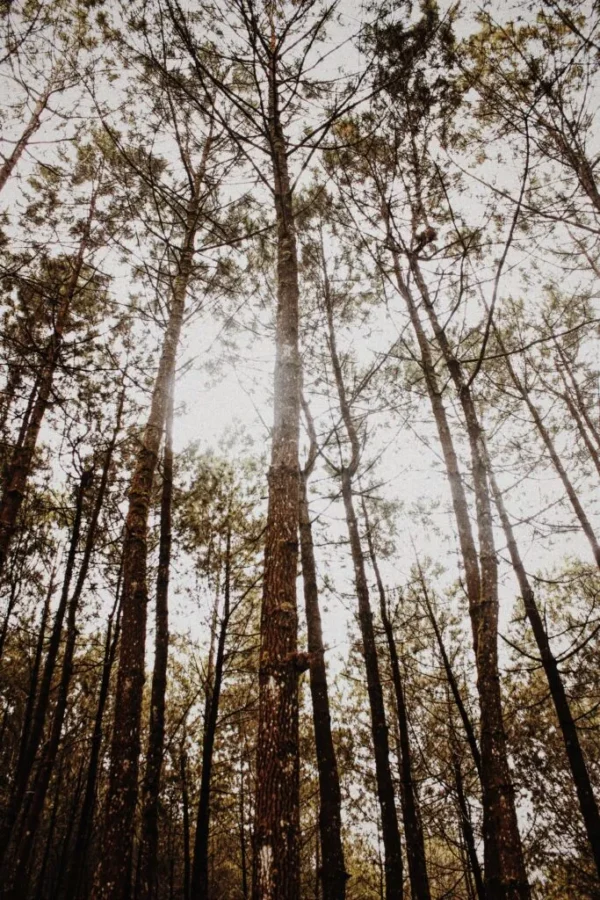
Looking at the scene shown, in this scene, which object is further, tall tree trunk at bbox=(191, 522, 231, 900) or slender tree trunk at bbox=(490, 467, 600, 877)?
tall tree trunk at bbox=(191, 522, 231, 900)

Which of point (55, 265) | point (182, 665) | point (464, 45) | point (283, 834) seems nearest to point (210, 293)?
point (55, 265)

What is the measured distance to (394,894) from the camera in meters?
5.81

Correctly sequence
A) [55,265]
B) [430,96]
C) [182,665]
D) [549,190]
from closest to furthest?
[430,96], [549,190], [55,265], [182,665]

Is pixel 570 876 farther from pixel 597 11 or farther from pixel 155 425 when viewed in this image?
pixel 597 11

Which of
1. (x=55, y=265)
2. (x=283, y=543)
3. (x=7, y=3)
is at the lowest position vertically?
(x=283, y=543)

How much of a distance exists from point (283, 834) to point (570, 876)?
15170 mm

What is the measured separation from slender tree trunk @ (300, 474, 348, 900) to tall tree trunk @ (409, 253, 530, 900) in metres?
1.76

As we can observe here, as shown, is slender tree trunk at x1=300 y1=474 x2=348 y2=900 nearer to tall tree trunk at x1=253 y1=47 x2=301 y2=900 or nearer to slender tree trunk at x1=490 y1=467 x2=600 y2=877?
tall tree trunk at x1=253 y1=47 x2=301 y2=900

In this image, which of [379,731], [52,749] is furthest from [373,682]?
[52,749]

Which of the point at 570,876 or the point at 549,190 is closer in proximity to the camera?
the point at 549,190

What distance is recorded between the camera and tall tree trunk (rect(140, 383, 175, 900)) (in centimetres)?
588

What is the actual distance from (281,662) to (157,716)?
5.37 m

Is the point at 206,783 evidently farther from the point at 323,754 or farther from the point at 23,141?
the point at 23,141

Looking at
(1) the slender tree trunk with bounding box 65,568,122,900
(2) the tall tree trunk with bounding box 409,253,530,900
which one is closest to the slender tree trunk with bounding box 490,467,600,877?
(2) the tall tree trunk with bounding box 409,253,530,900
